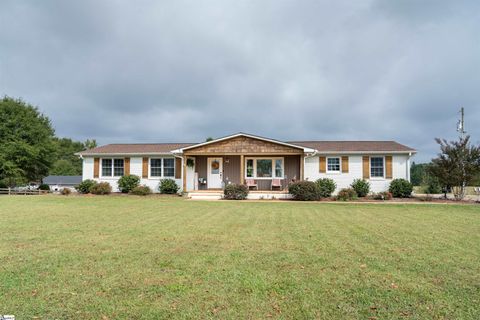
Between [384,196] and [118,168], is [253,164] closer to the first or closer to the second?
[384,196]

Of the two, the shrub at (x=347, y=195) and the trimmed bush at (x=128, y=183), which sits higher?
the trimmed bush at (x=128, y=183)

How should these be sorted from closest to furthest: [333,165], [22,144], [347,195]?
[347,195] → [333,165] → [22,144]

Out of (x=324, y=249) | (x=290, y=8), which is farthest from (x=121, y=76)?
(x=324, y=249)

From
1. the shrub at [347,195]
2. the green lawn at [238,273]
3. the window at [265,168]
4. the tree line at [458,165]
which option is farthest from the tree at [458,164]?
the green lawn at [238,273]

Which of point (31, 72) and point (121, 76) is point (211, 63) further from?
point (31, 72)

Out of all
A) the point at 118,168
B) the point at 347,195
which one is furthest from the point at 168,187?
the point at 347,195

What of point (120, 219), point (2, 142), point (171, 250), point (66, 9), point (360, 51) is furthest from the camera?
point (2, 142)

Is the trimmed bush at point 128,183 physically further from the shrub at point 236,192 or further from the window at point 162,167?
the shrub at point 236,192

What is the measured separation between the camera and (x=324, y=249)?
578 cm

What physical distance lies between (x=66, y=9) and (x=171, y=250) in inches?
487

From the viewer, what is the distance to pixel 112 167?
23.0 metres

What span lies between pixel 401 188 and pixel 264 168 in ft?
29.6

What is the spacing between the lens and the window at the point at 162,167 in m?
22.4

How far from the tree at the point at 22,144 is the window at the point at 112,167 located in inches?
396
